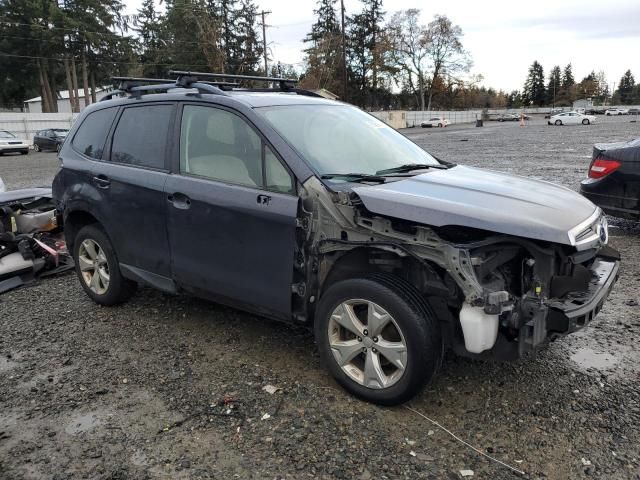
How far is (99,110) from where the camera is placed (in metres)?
4.79

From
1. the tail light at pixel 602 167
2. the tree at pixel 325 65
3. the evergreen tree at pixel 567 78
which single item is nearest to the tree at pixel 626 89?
the evergreen tree at pixel 567 78

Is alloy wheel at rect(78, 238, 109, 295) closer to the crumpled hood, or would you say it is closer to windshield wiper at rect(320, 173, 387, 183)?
windshield wiper at rect(320, 173, 387, 183)

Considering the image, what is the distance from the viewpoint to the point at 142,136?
429cm

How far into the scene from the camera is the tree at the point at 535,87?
394ft

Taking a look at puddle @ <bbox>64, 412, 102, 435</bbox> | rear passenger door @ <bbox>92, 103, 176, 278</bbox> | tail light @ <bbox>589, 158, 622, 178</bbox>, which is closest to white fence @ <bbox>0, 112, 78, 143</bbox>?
rear passenger door @ <bbox>92, 103, 176, 278</bbox>

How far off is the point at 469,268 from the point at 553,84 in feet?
438

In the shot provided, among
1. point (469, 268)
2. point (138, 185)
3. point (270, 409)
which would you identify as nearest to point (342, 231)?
point (469, 268)

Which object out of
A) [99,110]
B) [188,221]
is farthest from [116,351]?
[99,110]

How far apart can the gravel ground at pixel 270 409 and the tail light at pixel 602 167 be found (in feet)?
8.02

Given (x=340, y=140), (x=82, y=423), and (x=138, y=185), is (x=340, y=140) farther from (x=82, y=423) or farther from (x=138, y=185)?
(x=82, y=423)

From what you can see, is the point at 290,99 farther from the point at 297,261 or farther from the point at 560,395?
the point at 560,395

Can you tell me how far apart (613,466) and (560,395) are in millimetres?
655

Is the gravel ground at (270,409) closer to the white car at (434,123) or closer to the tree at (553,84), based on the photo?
the white car at (434,123)

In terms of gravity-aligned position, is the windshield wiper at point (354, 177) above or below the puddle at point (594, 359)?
above
